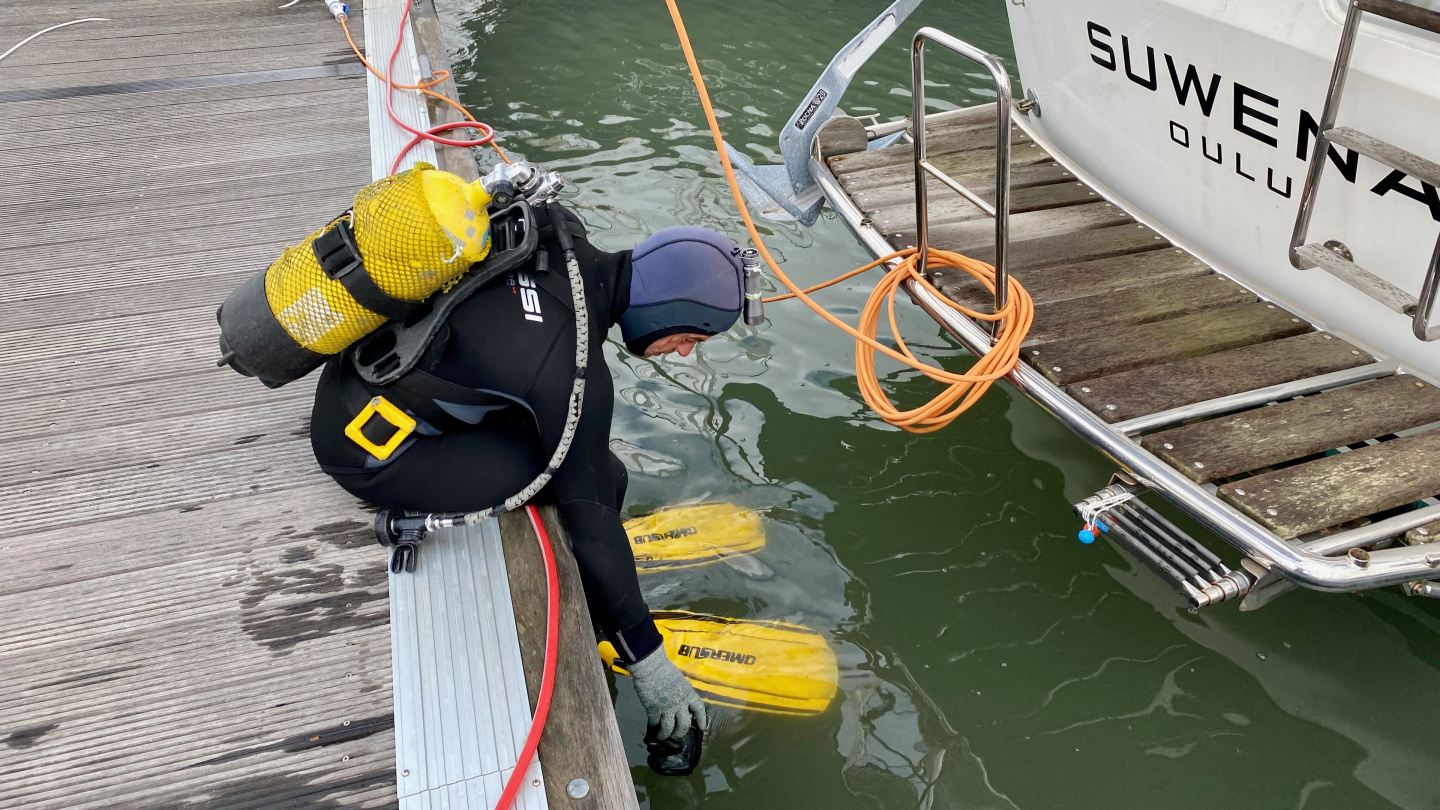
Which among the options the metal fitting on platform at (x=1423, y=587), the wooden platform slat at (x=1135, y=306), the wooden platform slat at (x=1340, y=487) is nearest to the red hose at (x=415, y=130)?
the wooden platform slat at (x=1135, y=306)

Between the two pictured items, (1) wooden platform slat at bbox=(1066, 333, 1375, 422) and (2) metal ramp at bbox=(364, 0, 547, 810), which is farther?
(1) wooden platform slat at bbox=(1066, 333, 1375, 422)

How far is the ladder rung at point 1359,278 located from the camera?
A: 9.05 feet

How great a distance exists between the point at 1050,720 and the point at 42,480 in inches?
128

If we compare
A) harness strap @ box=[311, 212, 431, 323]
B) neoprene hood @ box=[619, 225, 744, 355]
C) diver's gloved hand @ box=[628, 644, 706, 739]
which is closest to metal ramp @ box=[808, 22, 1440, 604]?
neoprene hood @ box=[619, 225, 744, 355]

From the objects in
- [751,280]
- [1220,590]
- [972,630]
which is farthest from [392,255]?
[972,630]

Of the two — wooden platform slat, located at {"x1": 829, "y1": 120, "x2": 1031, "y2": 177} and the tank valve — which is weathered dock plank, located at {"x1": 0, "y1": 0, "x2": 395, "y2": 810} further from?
wooden platform slat, located at {"x1": 829, "y1": 120, "x2": 1031, "y2": 177}

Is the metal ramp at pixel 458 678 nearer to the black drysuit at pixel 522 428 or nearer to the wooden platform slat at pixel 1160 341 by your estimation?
the black drysuit at pixel 522 428

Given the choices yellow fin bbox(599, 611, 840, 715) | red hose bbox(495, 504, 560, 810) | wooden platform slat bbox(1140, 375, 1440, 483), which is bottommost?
yellow fin bbox(599, 611, 840, 715)

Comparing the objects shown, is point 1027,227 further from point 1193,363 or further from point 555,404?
point 555,404

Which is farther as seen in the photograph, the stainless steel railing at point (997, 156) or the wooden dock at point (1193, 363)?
the stainless steel railing at point (997, 156)

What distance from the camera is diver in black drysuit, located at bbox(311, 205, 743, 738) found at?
2408 mm

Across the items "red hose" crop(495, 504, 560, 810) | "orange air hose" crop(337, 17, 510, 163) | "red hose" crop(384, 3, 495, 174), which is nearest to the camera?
"red hose" crop(495, 504, 560, 810)

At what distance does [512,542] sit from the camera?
273 cm

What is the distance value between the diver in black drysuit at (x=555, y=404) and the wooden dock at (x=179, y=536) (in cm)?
18
